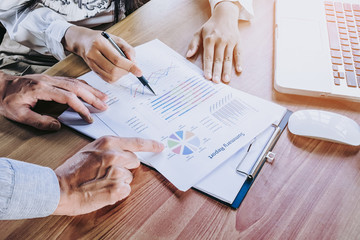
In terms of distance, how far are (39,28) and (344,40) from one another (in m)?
0.93

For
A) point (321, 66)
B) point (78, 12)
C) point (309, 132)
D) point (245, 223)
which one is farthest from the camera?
point (78, 12)

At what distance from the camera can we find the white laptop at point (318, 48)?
2.27 feet

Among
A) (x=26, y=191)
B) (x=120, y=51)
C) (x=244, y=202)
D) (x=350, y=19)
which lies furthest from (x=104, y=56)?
(x=350, y=19)

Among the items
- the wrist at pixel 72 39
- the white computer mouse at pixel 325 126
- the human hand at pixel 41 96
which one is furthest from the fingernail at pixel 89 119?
the white computer mouse at pixel 325 126

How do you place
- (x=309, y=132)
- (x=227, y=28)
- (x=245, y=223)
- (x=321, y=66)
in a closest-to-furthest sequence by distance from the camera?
(x=245, y=223) < (x=309, y=132) < (x=321, y=66) < (x=227, y=28)

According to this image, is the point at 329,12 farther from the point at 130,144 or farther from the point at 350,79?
the point at 130,144

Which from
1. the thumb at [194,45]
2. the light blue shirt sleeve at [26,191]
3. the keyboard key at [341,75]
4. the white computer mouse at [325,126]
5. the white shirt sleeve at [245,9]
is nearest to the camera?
the light blue shirt sleeve at [26,191]

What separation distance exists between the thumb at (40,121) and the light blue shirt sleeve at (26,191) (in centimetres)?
12

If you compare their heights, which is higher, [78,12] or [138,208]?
[78,12]

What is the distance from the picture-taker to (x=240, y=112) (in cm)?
66

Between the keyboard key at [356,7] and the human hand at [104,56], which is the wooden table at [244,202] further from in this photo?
the keyboard key at [356,7]

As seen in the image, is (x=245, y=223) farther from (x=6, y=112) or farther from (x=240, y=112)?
(x=6, y=112)

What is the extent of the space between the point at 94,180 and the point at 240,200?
27cm

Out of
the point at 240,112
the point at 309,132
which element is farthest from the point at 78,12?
the point at 309,132
